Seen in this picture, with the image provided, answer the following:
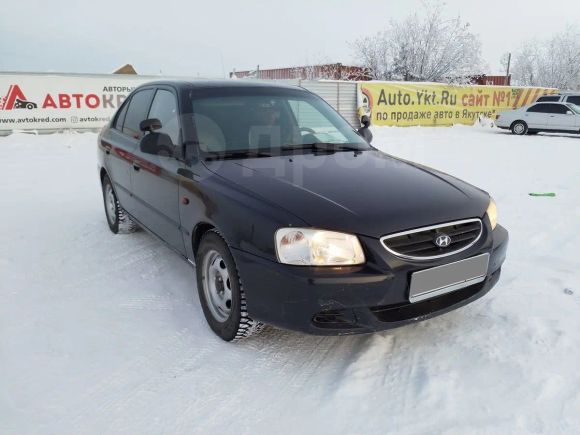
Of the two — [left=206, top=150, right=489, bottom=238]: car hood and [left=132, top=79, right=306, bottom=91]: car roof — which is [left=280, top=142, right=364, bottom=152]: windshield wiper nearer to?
[left=206, top=150, right=489, bottom=238]: car hood

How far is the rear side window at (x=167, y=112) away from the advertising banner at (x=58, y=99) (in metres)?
10.4

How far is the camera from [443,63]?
1107 inches

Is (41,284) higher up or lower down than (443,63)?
lower down

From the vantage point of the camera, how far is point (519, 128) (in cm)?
1773

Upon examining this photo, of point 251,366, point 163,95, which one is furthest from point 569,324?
point 163,95

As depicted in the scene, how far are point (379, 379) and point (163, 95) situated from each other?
2.72 meters

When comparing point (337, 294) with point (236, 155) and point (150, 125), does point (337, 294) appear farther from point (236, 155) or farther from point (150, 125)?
point (150, 125)

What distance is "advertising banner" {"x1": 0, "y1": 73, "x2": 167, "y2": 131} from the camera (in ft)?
39.6

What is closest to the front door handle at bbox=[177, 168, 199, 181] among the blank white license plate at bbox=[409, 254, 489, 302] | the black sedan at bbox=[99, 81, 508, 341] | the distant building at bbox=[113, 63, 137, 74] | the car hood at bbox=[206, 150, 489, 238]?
the black sedan at bbox=[99, 81, 508, 341]

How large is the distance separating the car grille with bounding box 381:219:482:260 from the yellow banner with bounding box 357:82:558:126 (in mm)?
15204

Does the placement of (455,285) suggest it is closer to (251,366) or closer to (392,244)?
(392,244)

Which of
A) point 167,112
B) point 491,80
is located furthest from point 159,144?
point 491,80

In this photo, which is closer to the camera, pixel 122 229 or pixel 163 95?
pixel 163 95

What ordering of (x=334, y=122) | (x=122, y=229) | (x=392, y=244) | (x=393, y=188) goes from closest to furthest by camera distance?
(x=392, y=244) < (x=393, y=188) < (x=334, y=122) < (x=122, y=229)
